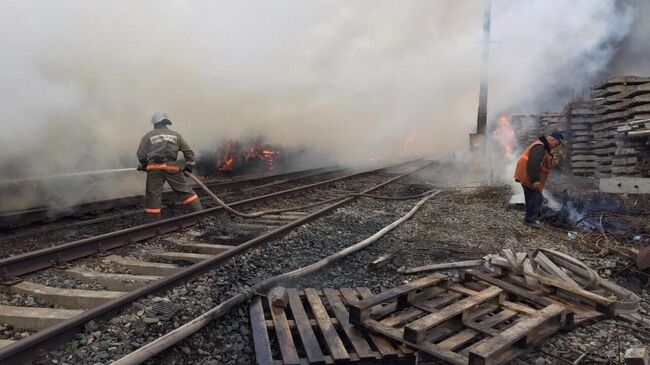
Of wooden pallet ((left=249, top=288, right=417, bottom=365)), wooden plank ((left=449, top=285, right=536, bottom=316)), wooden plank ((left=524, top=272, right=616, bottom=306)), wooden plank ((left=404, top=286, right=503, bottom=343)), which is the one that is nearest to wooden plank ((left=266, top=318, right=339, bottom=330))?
wooden pallet ((left=249, top=288, right=417, bottom=365))

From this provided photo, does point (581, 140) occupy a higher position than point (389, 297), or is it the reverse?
point (581, 140)

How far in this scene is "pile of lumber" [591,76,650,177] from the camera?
8859 millimetres

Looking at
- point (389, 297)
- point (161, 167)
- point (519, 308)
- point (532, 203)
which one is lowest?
point (519, 308)

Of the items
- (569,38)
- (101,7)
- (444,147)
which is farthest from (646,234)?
(444,147)

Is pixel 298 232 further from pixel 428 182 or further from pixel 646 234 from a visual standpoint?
pixel 428 182

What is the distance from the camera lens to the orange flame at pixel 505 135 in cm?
1498

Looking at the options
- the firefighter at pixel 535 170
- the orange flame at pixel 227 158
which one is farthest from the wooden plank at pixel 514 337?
the orange flame at pixel 227 158

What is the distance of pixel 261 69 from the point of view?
392 inches

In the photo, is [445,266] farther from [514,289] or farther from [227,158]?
[227,158]

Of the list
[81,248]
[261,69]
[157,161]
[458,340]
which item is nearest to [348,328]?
[458,340]

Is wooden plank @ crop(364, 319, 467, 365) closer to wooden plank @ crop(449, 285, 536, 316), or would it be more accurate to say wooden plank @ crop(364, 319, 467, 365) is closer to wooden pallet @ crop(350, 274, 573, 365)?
wooden pallet @ crop(350, 274, 573, 365)

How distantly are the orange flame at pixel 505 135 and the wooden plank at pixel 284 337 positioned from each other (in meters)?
12.8

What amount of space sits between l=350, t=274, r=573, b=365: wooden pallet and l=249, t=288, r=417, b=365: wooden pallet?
122 millimetres

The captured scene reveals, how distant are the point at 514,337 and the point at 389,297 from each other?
89cm
